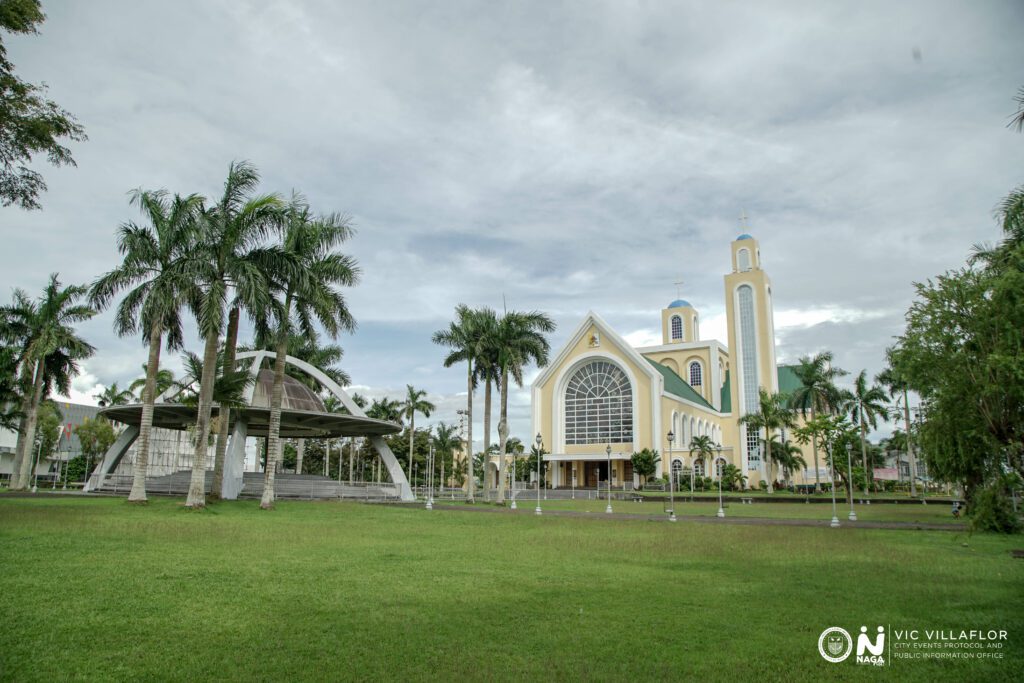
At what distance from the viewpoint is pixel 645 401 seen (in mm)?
61531

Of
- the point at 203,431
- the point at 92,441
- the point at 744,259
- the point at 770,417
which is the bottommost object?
the point at 203,431

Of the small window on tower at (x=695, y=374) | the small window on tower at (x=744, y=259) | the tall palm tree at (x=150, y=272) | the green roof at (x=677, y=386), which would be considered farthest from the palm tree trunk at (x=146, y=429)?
the small window on tower at (x=695, y=374)

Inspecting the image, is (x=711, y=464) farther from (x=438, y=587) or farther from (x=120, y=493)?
(x=438, y=587)

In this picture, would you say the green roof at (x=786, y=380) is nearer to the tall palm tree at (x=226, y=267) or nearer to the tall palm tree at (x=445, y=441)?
the tall palm tree at (x=445, y=441)

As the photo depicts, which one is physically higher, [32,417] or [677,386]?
[677,386]

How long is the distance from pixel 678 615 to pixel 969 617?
3400mm

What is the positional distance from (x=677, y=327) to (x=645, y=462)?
26.1 m

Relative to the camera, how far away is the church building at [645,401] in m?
61.6

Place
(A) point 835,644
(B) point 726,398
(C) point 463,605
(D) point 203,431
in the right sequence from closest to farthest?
(A) point 835,644 → (C) point 463,605 → (D) point 203,431 → (B) point 726,398

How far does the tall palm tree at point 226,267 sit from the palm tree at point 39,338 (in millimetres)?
15495

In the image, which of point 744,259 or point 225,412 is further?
point 744,259

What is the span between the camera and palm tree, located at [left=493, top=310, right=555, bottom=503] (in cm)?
3600

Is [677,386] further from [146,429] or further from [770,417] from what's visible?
[146,429]

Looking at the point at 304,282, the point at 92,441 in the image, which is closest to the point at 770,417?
the point at 304,282
